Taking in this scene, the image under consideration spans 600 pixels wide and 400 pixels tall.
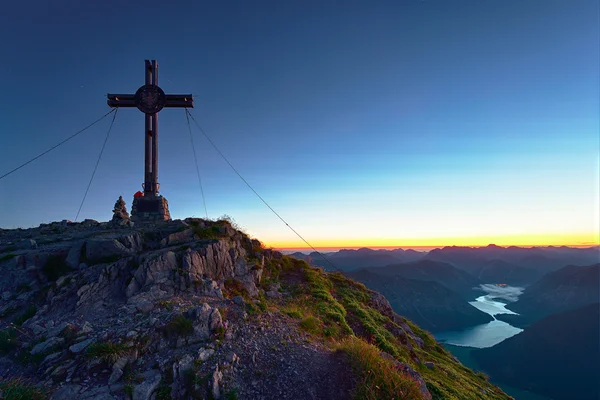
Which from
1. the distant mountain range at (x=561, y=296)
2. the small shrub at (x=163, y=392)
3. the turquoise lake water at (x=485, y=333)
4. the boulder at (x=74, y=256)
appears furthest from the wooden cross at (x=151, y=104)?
the distant mountain range at (x=561, y=296)

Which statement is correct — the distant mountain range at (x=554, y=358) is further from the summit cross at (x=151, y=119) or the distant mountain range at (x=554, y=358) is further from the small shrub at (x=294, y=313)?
the summit cross at (x=151, y=119)

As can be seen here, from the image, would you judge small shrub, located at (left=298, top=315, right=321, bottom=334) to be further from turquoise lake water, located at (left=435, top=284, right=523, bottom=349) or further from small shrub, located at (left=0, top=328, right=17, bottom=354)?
turquoise lake water, located at (left=435, top=284, right=523, bottom=349)

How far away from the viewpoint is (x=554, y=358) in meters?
75.5

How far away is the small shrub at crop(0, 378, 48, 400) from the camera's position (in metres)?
5.49

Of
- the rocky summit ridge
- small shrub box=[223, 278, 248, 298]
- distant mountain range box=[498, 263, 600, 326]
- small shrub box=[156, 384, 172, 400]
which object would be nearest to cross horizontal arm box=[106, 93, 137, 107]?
the rocky summit ridge

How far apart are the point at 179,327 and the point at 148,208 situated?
12.1m

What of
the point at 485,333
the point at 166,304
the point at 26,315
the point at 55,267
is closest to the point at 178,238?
the point at 55,267

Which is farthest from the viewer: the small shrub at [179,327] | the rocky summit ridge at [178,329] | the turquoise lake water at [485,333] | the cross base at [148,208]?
the turquoise lake water at [485,333]

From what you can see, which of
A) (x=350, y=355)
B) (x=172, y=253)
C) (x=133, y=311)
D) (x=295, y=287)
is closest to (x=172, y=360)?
(x=133, y=311)

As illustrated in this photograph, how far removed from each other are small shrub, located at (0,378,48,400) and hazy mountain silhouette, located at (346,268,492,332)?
111089 mm

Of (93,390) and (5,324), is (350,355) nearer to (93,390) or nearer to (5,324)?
(93,390)

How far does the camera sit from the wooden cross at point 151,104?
59.2ft

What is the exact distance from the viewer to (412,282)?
133625 millimetres

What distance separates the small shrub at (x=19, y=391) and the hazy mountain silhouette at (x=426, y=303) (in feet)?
364
